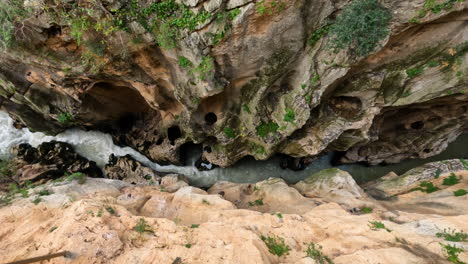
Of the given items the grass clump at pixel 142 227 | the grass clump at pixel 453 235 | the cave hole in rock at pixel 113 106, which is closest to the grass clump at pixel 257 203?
the grass clump at pixel 142 227

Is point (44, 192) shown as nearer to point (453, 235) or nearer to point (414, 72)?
point (453, 235)

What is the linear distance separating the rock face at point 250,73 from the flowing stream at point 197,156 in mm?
902

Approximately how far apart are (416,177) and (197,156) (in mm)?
11413

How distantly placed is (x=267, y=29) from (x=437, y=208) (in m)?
8.48

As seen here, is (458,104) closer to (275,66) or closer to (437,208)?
(437,208)

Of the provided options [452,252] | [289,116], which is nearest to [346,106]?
[289,116]

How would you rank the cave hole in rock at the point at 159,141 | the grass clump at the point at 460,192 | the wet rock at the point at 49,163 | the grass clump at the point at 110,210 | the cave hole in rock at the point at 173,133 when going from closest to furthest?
the grass clump at the point at 110,210 → the grass clump at the point at 460,192 → the wet rock at the point at 49,163 → the cave hole in rock at the point at 173,133 → the cave hole in rock at the point at 159,141

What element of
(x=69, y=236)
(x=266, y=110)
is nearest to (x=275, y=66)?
(x=266, y=110)

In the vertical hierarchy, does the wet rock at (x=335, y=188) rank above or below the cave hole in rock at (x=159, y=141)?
below

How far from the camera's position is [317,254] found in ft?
15.4

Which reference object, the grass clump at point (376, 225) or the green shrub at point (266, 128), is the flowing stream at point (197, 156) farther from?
the grass clump at point (376, 225)

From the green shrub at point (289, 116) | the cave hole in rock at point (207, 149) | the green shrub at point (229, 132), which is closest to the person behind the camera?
the green shrub at point (289, 116)

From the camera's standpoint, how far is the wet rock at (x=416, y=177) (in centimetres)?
879

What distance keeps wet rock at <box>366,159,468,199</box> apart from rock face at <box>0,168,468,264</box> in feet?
→ 5.73
